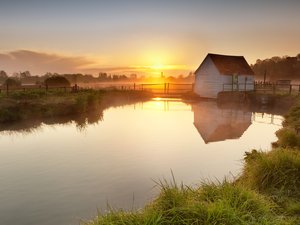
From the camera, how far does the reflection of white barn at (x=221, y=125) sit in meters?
19.4

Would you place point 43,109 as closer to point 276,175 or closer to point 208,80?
point 276,175

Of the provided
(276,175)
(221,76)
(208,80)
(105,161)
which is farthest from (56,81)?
(276,175)

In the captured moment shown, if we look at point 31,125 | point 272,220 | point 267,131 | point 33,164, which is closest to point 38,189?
point 33,164

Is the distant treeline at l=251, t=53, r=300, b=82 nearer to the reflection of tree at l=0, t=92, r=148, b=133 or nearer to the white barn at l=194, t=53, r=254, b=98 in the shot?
the white barn at l=194, t=53, r=254, b=98

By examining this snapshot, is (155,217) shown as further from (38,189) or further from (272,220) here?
(38,189)

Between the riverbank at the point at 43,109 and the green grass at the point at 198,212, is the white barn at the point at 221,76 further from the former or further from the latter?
the green grass at the point at 198,212

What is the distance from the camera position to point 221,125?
23.2 meters

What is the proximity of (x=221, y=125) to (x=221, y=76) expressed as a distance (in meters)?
19.3

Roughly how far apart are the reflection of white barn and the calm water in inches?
2.6

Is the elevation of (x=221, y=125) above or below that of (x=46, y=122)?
below

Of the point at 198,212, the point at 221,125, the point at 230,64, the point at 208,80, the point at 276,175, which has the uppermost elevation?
the point at 230,64

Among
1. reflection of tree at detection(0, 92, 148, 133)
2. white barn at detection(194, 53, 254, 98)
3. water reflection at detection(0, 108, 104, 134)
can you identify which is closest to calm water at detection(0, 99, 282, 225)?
water reflection at detection(0, 108, 104, 134)

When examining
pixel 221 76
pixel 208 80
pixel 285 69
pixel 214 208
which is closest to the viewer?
pixel 214 208

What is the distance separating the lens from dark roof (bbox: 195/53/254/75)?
4191 centimetres
